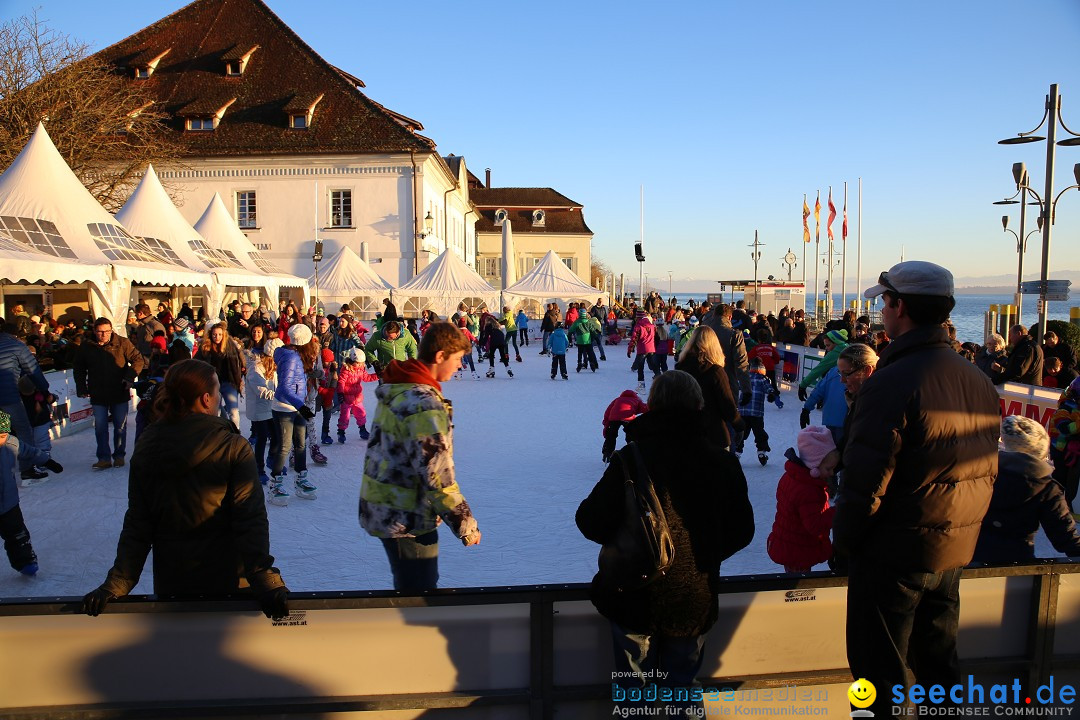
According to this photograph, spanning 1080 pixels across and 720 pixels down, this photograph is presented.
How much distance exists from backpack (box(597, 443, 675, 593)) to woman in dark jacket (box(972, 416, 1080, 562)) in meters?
1.94

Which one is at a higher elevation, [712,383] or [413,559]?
[712,383]

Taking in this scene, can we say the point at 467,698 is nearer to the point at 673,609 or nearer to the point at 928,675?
the point at 673,609

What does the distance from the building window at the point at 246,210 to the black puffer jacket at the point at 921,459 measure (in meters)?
35.3

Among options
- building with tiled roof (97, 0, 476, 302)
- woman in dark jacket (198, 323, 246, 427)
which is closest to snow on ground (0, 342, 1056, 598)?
woman in dark jacket (198, 323, 246, 427)

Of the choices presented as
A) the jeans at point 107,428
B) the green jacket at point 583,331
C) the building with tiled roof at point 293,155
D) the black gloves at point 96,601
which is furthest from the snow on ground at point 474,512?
the building with tiled roof at point 293,155

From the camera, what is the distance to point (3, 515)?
452 centimetres

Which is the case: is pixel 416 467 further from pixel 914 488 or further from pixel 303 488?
pixel 303 488

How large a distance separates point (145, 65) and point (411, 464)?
38.8 meters

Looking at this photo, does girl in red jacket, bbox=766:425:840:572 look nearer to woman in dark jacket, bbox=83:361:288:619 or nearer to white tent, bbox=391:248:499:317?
woman in dark jacket, bbox=83:361:288:619

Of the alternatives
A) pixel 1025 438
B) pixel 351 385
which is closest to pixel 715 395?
pixel 1025 438

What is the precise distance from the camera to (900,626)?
2146 mm

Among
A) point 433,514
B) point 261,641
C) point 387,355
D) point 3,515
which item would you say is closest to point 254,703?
point 261,641

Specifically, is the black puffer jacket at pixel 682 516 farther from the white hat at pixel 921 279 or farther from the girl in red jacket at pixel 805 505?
the girl in red jacket at pixel 805 505

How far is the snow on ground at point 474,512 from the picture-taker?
4.82 metres
